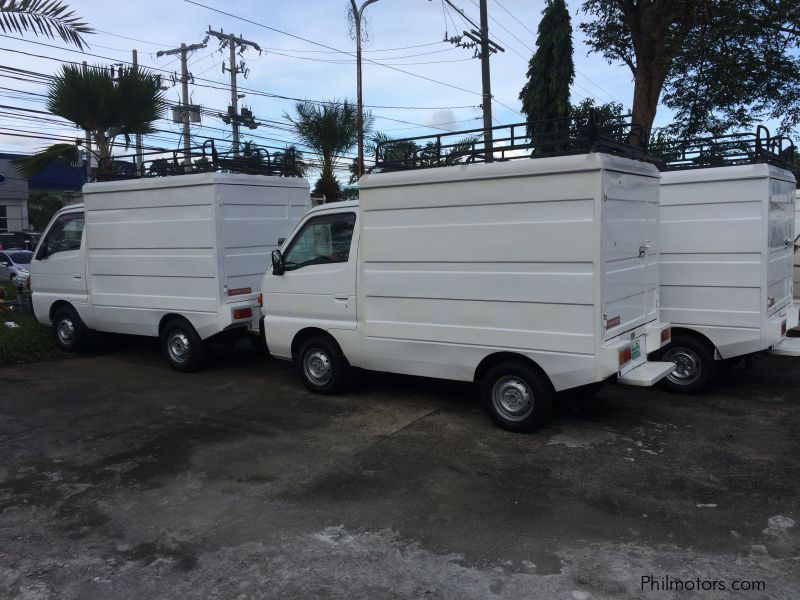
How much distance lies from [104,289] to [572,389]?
275 inches

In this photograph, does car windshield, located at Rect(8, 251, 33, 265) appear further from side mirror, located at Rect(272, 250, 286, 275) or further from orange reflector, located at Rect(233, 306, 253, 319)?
side mirror, located at Rect(272, 250, 286, 275)

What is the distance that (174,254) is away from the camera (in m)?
8.97

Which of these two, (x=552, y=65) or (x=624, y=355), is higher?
(x=552, y=65)

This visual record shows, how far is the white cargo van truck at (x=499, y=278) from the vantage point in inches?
231

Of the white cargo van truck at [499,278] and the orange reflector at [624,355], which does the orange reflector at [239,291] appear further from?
the orange reflector at [624,355]

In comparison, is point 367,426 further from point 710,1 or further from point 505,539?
point 710,1

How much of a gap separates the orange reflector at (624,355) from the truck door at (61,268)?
7.87 m

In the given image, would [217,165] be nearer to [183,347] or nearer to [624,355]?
[183,347]

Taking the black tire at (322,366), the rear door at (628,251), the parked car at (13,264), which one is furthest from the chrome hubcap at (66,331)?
the parked car at (13,264)

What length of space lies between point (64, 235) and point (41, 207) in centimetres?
3984

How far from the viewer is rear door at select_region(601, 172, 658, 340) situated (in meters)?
5.88

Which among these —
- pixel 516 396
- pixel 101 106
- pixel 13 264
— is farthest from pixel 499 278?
pixel 13 264

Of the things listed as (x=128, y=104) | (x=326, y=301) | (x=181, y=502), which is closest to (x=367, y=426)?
(x=326, y=301)

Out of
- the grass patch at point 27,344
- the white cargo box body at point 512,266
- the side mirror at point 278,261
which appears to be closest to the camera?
the white cargo box body at point 512,266
